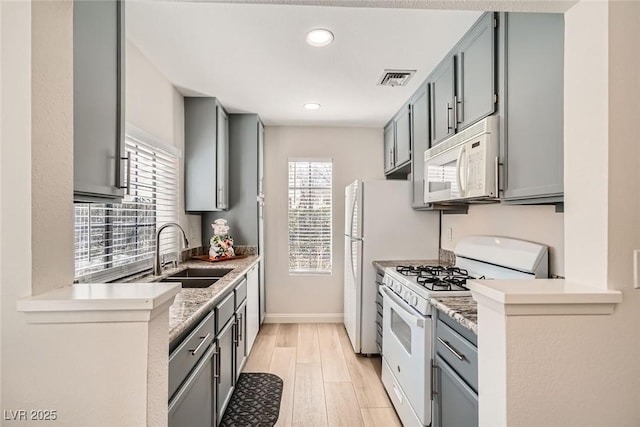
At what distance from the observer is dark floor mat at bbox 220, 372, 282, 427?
2264 mm

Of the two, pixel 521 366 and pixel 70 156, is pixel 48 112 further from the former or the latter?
pixel 521 366

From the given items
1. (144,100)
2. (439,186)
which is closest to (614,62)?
(439,186)

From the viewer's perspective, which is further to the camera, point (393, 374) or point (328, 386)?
point (328, 386)

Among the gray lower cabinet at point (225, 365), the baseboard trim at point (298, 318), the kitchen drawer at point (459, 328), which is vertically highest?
the kitchen drawer at point (459, 328)

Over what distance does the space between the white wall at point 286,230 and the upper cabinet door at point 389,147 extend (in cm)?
30

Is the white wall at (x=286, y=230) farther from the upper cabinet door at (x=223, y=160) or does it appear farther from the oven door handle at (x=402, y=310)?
the oven door handle at (x=402, y=310)

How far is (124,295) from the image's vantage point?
2.92 ft

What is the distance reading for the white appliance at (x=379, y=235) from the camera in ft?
10.3

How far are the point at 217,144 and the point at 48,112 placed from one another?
2356 millimetres

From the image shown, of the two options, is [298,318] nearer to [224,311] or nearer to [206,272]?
[206,272]

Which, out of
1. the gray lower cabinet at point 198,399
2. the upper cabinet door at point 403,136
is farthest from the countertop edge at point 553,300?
the upper cabinet door at point 403,136

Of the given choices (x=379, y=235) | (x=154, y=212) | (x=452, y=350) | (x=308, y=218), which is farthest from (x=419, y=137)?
(x=154, y=212)

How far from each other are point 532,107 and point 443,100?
3.14ft

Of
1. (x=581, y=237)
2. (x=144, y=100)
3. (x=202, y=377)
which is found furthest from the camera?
(x=144, y=100)
